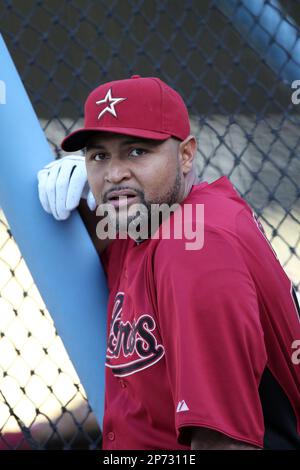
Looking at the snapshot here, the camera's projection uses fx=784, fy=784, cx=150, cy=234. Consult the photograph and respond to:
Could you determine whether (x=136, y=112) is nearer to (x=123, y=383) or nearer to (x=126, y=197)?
(x=126, y=197)

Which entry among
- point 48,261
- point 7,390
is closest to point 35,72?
point 7,390

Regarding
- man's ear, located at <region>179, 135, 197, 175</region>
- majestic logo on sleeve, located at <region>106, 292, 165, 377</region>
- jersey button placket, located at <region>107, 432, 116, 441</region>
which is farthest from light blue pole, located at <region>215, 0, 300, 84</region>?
jersey button placket, located at <region>107, 432, 116, 441</region>

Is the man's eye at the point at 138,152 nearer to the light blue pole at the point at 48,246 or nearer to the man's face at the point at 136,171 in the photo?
the man's face at the point at 136,171

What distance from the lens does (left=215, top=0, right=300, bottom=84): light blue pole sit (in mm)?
1711

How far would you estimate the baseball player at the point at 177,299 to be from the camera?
1011 mm

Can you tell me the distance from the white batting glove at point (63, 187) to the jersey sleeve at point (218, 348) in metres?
0.37

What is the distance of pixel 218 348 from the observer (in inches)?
39.7

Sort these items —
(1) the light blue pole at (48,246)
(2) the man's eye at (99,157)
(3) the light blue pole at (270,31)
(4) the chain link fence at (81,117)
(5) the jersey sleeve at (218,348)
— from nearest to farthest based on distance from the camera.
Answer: (5) the jersey sleeve at (218,348) → (2) the man's eye at (99,157) → (1) the light blue pole at (48,246) → (3) the light blue pole at (270,31) → (4) the chain link fence at (81,117)

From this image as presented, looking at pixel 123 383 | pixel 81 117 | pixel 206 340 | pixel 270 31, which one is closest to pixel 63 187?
pixel 123 383

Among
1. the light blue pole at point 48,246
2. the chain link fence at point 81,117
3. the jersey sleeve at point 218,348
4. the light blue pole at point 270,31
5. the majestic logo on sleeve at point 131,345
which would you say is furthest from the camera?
the chain link fence at point 81,117

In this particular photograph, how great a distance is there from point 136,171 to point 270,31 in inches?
28.7

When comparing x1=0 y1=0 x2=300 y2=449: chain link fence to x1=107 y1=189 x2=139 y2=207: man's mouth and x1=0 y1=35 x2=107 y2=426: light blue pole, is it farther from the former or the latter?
x1=107 y1=189 x2=139 y2=207: man's mouth

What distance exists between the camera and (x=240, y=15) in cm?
→ 181

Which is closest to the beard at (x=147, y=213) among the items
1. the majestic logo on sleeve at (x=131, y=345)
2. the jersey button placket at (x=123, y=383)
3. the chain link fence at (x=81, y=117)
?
the majestic logo on sleeve at (x=131, y=345)
